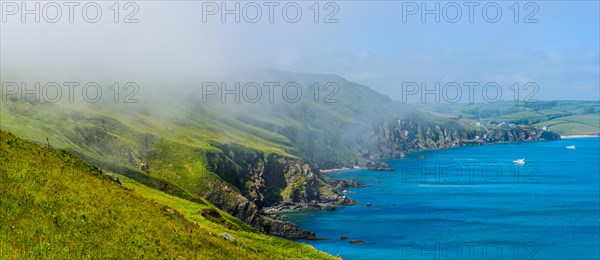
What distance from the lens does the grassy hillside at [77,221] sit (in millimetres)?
31422

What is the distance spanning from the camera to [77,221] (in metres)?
34.6

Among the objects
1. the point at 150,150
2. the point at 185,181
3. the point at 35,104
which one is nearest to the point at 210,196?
the point at 185,181

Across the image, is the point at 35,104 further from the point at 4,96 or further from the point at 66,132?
the point at 66,132

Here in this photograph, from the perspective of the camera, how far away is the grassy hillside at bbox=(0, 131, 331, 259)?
31.4 m

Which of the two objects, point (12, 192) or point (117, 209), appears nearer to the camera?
point (12, 192)

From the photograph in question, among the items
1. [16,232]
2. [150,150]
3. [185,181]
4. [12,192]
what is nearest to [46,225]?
[16,232]

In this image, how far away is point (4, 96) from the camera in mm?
177875

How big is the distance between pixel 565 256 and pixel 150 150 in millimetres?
141379

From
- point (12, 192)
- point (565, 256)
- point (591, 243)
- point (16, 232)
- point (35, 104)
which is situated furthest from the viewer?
point (35, 104)

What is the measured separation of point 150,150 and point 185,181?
69.8 ft

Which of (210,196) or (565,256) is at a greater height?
(210,196)

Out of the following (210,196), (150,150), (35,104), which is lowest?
(210,196)

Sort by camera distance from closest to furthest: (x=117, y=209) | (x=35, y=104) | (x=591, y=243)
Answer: (x=117, y=209), (x=591, y=243), (x=35, y=104)

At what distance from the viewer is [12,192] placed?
3525 centimetres
